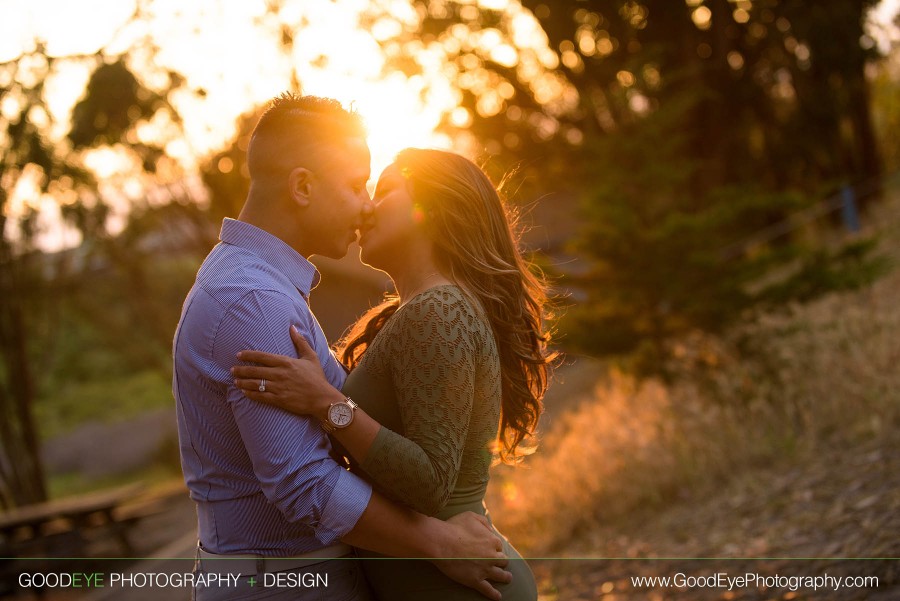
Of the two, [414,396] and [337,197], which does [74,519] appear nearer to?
[337,197]

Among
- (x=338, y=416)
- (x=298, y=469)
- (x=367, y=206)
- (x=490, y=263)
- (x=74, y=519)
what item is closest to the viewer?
(x=298, y=469)

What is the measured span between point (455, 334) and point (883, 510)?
3473mm

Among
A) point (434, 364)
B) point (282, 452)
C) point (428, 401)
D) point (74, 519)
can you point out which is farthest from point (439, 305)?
point (74, 519)

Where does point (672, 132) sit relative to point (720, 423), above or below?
above

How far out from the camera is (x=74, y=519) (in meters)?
10.4

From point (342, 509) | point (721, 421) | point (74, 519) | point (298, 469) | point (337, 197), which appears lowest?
point (74, 519)

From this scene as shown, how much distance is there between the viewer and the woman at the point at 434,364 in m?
2.38

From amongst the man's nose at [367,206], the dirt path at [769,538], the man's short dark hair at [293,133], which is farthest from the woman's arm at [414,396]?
the dirt path at [769,538]

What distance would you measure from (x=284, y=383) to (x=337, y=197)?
669mm

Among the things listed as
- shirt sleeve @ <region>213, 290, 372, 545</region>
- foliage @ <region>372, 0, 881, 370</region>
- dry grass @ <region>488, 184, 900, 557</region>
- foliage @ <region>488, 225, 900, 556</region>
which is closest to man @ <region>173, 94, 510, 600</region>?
shirt sleeve @ <region>213, 290, 372, 545</region>

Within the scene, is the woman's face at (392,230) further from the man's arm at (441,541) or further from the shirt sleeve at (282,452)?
the man's arm at (441,541)

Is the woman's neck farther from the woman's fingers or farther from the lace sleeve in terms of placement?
the woman's fingers

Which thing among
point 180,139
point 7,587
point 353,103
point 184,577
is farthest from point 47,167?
point 353,103

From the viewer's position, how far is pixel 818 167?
75.4 feet
